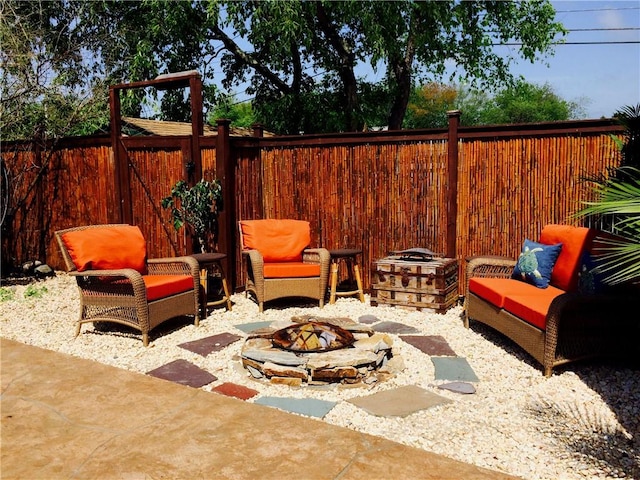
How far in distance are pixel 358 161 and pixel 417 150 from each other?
A: 688mm

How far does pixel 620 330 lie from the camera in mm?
3518

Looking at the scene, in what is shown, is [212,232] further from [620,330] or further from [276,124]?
[276,124]

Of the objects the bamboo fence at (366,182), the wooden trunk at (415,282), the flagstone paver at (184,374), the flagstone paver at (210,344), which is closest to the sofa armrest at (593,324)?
the bamboo fence at (366,182)

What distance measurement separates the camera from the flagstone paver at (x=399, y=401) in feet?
9.66

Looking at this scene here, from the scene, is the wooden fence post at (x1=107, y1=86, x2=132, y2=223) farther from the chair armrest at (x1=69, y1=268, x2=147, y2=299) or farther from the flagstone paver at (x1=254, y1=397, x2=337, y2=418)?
the flagstone paver at (x1=254, y1=397, x2=337, y2=418)

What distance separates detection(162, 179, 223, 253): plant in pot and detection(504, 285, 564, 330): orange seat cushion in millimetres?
3496

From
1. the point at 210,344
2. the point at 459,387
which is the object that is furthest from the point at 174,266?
the point at 459,387

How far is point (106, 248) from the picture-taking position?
4.62 metres

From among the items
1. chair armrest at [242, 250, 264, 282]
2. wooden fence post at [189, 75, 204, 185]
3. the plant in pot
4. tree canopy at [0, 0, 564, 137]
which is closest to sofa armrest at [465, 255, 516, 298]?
chair armrest at [242, 250, 264, 282]

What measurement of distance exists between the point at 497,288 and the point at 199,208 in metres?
3.47

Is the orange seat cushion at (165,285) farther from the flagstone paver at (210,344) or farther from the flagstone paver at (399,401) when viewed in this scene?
the flagstone paver at (399,401)

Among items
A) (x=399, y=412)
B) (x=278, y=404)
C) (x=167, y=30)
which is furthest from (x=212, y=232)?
(x=167, y=30)

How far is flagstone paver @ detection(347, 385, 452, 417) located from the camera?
2.94 m

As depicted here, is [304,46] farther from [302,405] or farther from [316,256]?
[302,405]
